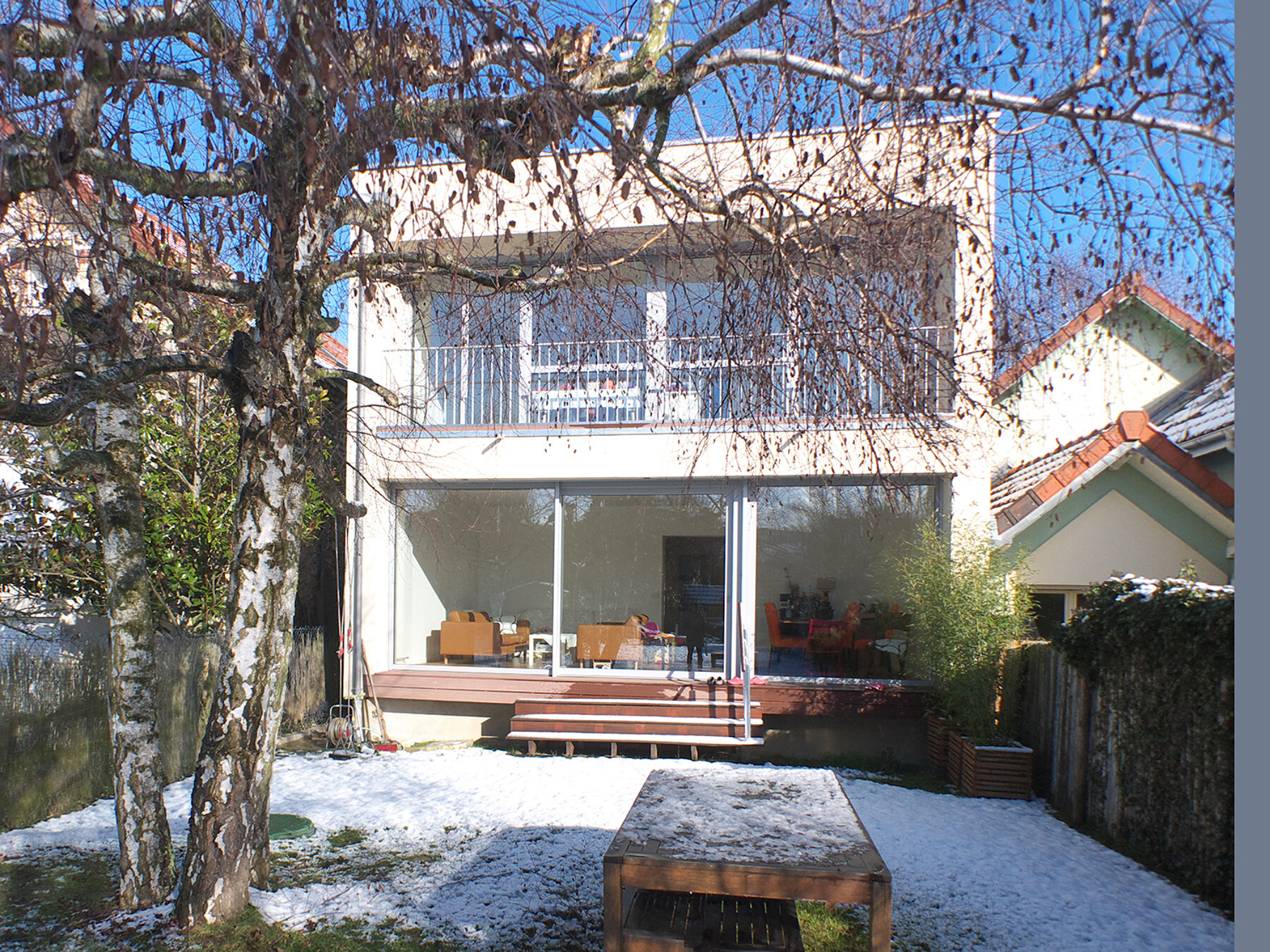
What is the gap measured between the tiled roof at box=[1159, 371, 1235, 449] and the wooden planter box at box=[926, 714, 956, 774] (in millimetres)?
3487

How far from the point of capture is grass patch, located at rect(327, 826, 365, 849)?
6.08 metres

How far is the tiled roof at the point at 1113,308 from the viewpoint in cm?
330

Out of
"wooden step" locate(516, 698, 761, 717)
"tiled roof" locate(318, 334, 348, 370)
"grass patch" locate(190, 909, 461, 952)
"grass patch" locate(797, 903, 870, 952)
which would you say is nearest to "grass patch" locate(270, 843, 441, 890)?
"grass patch" locate(190, 909, 461, 952)

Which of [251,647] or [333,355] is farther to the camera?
[333,355]

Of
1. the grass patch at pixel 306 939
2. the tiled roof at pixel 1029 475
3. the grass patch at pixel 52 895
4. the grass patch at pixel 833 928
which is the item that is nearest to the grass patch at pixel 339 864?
the grass patch at pixel 306 939

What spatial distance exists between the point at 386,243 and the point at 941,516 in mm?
6441

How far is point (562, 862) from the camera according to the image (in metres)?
5.73

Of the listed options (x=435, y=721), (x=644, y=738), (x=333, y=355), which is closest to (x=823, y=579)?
(x=644, y=738)

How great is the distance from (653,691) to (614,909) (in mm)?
6151

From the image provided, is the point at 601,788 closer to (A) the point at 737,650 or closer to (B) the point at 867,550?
(A) the point at 737,650

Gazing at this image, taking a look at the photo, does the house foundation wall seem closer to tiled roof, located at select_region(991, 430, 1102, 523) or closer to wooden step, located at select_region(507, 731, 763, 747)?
wooden step, located at select_region(507, 731, 763, 747)

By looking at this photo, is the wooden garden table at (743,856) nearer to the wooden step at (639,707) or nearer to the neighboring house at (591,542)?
the wooden step at (639,707)

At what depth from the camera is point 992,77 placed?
3.53 meters

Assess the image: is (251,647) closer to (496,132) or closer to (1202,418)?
(496,132)
